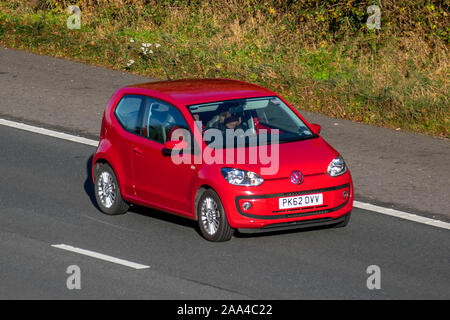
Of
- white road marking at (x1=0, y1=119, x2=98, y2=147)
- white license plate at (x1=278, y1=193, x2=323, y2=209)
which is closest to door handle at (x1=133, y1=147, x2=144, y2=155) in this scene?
white license plate at (x1=278, y1=193, x2=323, y2=209)

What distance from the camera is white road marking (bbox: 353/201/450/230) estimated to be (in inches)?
500

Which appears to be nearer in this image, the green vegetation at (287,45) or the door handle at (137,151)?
the door handle at (137,151)

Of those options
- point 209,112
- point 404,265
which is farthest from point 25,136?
point 404,265

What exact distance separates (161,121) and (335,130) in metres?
5.49

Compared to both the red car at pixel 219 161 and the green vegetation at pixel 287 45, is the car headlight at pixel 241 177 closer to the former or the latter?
the red car at pixel 219 161

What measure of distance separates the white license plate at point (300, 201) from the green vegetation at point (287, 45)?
6.16 metres

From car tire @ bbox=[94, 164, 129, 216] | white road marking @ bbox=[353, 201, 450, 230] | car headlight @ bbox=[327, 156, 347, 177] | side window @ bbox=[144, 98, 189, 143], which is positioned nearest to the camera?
car headlight @ bbox=[327, 156, 347, 177]

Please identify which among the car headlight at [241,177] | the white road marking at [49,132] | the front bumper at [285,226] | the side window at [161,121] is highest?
the side window at [161,121]

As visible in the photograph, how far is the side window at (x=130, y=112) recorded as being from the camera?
512 inches

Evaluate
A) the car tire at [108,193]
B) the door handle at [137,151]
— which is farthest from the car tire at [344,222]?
the car tire at [108,193]

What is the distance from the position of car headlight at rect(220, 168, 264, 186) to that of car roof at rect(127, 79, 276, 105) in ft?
4.14

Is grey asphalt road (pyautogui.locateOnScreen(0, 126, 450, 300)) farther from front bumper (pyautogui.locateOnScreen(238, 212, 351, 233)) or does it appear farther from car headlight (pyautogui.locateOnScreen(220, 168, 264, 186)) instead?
car headlight (pyautogui.locateOnScreen(220, 168, 264, 186))

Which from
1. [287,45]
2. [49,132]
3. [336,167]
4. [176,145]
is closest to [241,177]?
[176,145]
